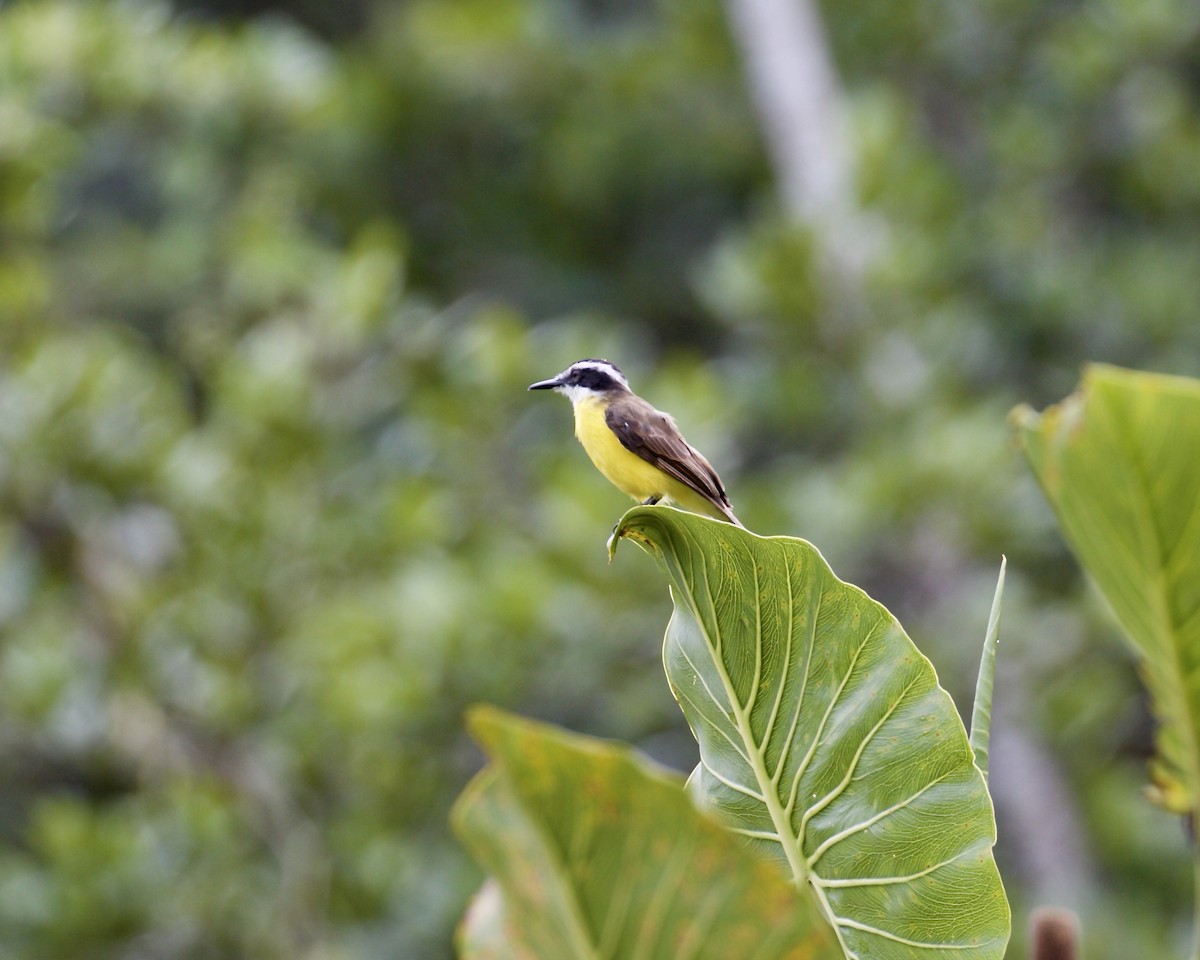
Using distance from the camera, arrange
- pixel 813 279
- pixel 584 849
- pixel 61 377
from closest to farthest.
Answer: pixel 584 849, pixel 61 377, pixel 813 279

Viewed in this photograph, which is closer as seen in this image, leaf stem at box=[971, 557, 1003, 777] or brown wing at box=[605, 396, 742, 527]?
leaf stem at box=[971, 557, 1003, 777]

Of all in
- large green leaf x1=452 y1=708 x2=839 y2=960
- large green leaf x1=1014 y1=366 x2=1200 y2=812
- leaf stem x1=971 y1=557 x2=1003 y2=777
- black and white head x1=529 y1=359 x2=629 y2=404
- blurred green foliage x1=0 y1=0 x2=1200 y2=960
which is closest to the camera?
large green leaf x1=452 y1=708 x2=839 y2=960

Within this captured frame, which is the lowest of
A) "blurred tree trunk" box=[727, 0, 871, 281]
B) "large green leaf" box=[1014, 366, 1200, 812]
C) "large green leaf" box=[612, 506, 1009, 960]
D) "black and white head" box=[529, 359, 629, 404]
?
"large green leaf" box=[612, 506, 1009, 960]

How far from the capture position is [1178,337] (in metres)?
5.78

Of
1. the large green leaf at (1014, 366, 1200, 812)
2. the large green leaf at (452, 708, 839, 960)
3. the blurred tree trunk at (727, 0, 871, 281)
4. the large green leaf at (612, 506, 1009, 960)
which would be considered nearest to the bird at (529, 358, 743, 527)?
the large green leaf at (612, 506, 1009, 960)

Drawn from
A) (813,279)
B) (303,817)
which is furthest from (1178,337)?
(303,817)

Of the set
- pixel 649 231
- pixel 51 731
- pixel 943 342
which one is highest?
pixel 649 231

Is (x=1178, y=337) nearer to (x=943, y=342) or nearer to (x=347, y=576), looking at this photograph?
(x=943, y=342)

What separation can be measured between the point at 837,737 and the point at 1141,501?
11.4 inches

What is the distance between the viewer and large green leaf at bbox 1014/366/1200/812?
32.4 inches

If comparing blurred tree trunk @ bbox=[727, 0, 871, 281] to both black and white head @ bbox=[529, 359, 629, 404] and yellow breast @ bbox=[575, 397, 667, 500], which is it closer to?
black and white head @ bbox=[529, 359, 629, 404]

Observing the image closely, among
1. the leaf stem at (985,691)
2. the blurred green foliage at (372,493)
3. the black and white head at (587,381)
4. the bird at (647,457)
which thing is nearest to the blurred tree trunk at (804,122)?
the blurred green foliage at (372,493)

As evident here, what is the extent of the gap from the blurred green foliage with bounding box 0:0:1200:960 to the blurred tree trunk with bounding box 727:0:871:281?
13 centimetres

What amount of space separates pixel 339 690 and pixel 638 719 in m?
0.94
